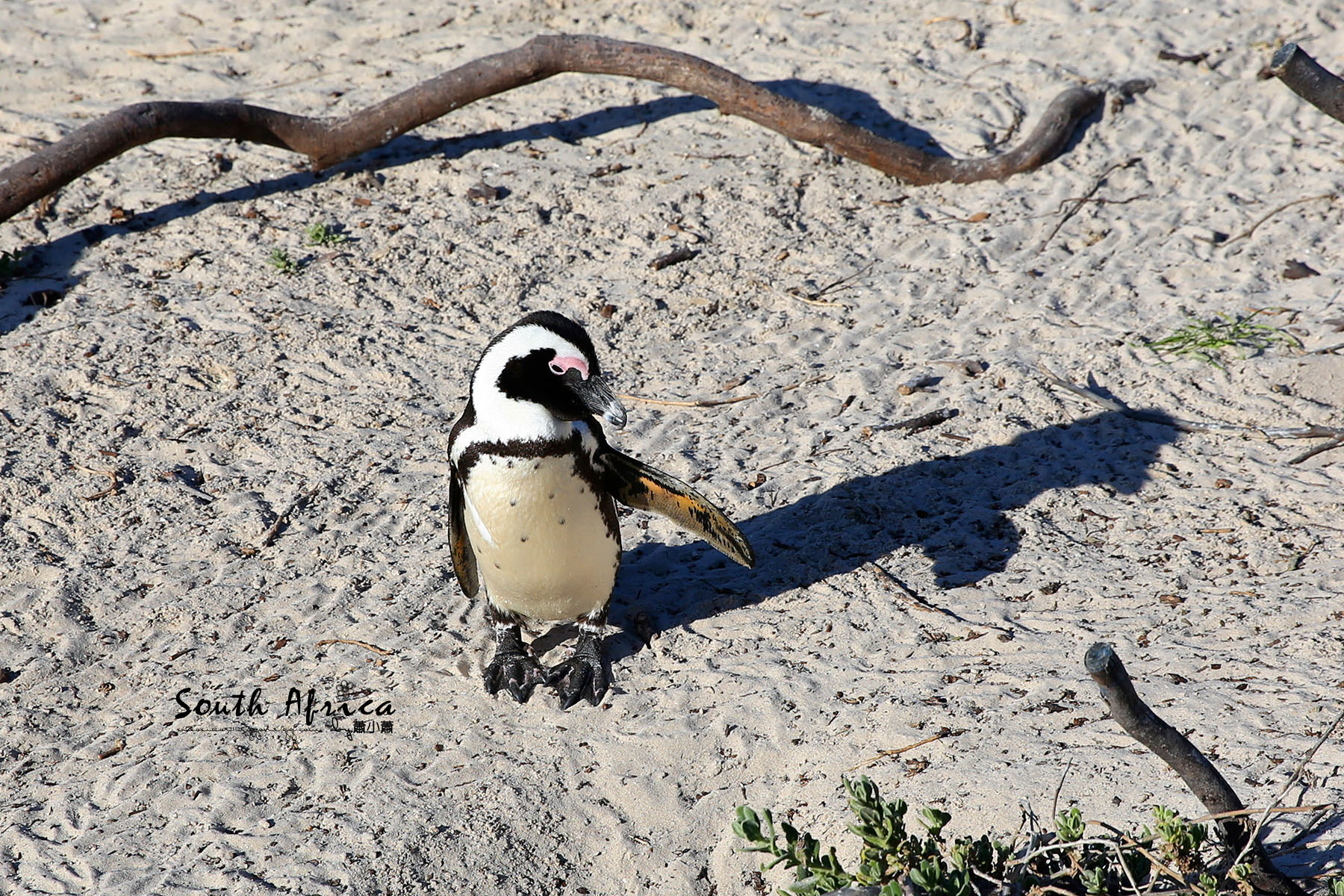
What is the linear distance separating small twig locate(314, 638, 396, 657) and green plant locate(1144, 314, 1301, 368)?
3.36 metres

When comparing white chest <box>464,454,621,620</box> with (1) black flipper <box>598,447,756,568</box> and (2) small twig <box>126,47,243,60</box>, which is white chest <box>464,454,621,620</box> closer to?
(1) black flipper <box>598,447,756,568</box>

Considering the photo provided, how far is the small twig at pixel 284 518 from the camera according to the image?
13.9 ft

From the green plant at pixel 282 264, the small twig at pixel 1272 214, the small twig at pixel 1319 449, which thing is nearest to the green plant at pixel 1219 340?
the small twig at pixel 1319 449

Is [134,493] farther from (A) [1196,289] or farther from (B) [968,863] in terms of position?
(A) [1196,289]

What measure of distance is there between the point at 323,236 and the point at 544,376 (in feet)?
10.2

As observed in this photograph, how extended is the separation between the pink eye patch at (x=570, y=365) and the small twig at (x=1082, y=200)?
3376 mm

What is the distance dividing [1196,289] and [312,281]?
13.7ft

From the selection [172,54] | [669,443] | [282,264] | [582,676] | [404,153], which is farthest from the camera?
[172,54]

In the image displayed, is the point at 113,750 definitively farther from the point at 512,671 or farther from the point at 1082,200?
the point at 1082,200

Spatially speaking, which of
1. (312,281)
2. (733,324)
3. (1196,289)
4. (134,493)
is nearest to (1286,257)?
(1196,289)

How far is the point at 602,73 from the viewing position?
20.1 ft

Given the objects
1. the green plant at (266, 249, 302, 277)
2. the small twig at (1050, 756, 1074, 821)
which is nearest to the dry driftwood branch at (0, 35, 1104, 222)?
the green plant at (266, 249, 302, 277)

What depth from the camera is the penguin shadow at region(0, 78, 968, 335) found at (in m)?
5.37

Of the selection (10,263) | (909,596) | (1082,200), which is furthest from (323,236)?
A: (1082,200)
